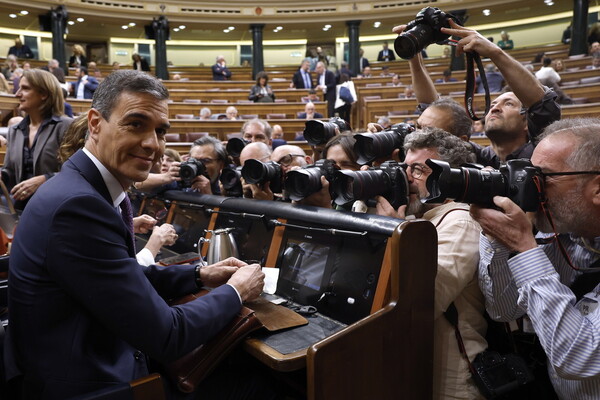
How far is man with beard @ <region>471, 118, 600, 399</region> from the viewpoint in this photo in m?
1.00

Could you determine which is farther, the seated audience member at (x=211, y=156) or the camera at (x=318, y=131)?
the seated audience member at (x=211, y=156)

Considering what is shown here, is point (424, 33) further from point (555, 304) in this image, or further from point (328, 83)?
point (328, 83)

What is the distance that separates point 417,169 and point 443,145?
0.36 ft

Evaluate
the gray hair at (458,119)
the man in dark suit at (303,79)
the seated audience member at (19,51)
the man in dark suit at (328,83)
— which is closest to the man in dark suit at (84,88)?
the man in dark suit at (303,79)

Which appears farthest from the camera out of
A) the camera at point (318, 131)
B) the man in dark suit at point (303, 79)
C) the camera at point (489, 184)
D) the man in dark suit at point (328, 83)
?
the man in dark suit at point (303, 79)

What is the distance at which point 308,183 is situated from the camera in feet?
4.96

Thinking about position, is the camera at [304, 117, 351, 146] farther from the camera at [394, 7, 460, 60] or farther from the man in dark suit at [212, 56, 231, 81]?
the man in dark suit at [212, 56, 231, 81]

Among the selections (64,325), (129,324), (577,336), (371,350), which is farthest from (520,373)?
(64,325)

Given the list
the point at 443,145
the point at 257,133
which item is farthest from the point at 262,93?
the point at 443,145

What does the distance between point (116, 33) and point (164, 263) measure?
14.3 m

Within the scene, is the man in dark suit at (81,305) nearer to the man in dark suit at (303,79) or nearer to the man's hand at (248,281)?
the man's hand at (248,281)

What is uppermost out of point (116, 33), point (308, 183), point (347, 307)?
point (116, 33)

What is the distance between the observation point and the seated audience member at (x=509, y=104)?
1.70 m

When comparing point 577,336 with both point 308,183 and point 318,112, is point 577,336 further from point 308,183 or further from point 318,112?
point 318,112
